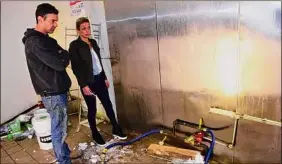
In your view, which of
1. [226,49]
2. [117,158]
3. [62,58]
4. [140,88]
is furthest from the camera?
[140,88]

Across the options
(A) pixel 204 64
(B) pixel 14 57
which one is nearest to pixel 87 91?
(A) pixel 204 64

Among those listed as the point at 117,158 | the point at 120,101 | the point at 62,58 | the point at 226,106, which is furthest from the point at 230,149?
the point at 62,58

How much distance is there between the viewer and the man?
1903 mm


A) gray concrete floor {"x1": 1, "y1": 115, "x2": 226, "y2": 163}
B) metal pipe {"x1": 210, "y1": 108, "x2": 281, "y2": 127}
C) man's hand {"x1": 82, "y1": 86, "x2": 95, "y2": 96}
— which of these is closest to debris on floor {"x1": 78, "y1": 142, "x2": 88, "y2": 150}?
gray concrete floor {"x1": 1, "y1": 115, "x2": 226, "y2": 163}

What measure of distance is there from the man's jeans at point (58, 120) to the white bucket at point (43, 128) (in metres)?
0.57

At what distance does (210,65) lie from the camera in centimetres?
202

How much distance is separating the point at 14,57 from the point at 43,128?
4.72 feet

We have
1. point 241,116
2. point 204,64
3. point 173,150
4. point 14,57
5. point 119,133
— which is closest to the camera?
point 241,116

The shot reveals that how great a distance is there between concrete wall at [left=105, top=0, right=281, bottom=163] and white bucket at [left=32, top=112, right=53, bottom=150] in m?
0.95

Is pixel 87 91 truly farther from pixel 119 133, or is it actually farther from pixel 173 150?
pixel 173 150

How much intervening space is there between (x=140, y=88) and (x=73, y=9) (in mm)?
1517

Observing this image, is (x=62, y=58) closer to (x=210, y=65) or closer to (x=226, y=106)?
(x=210, y=65)

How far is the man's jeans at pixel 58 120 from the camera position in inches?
81.4

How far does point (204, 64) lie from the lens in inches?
81.0
